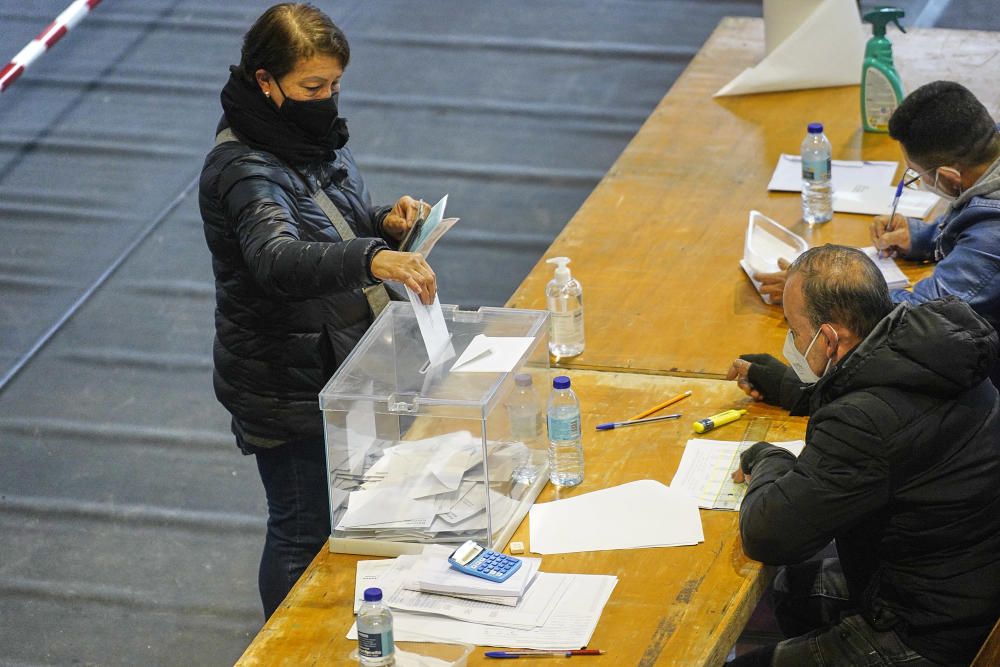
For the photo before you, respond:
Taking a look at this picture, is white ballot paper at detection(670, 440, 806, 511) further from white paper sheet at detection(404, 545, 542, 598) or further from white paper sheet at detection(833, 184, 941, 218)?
white paper sheet at detection(833, 184, 941, 218)

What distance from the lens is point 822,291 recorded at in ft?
8.61

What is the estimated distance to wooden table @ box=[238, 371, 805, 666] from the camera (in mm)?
2398

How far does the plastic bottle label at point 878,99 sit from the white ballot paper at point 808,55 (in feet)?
1.35

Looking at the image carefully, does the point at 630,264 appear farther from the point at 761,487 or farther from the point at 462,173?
the point at 462,173

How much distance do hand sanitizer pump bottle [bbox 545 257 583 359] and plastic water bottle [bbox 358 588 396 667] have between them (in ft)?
3.93

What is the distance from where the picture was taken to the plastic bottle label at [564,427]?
2.80m

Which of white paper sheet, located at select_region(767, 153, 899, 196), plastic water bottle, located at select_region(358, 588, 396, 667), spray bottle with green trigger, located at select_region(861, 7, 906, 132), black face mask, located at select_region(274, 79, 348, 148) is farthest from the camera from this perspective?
spray bottle with green trigger, located at select_region(861, 7, 906, 132)

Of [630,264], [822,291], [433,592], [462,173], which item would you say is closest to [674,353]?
[630,264]

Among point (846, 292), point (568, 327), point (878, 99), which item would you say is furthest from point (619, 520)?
point (878, 99)

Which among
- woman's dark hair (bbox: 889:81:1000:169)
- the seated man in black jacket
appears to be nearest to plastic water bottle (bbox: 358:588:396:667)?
the seated man in black jacket

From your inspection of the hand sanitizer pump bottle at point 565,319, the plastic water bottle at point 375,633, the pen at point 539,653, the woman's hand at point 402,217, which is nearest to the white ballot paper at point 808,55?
the hand sanitizer pump bottle at point 565,319

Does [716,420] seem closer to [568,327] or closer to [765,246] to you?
[568,327]

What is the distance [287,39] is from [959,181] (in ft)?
5.61

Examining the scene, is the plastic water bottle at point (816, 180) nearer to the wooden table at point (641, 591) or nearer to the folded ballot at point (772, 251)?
the folded ballot at point (772, 251)
